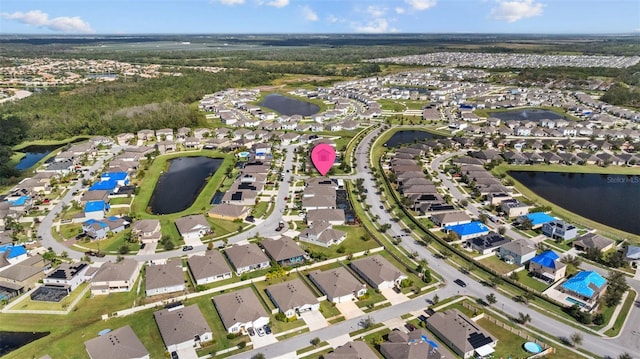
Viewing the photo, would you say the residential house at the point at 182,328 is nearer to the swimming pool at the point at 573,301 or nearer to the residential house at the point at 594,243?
the swimming pool at the point at 573,301

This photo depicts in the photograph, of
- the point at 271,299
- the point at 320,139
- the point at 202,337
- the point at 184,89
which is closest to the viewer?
the point at 202,337

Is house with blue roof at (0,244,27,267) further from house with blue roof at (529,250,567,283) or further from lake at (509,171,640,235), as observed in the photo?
lake at (509,171,640,235)

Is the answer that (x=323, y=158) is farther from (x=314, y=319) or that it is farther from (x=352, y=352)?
(x=352, y=352)

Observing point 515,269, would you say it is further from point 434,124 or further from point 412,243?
point 434,124

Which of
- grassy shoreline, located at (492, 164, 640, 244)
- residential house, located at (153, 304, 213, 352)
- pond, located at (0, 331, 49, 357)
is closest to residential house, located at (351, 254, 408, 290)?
residential house, located at (153, 304, 213, 352)

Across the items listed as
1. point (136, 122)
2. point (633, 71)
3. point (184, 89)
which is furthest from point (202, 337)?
point (633, 71)

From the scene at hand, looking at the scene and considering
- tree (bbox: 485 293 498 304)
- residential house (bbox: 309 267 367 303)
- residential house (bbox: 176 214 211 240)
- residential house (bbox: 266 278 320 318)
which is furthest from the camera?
residential house (bbox: 176 214 211 240)
